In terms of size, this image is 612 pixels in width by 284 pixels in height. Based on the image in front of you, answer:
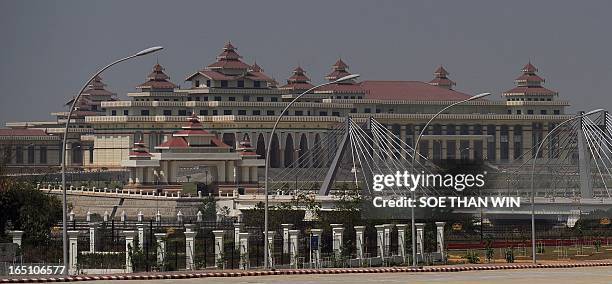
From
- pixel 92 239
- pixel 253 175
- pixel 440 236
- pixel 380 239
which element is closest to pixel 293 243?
pixel 380 239

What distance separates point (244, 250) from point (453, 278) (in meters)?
12.9

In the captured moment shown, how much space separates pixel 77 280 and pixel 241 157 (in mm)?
→ 106275

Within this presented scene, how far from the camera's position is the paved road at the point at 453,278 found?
218 ft

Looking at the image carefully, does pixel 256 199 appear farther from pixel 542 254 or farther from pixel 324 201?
pixel 542 254

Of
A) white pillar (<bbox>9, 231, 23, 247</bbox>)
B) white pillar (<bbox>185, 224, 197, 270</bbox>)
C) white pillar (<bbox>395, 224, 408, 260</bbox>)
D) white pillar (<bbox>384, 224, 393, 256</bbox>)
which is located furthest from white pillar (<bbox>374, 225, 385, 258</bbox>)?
white pillar (<bbox>9, 231, 23, 247</bbox>)

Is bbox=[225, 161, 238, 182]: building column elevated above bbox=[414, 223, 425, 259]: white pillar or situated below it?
above

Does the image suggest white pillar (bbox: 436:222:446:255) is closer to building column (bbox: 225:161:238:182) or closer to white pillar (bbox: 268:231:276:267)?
white pillar (bbox: 268:231:276:267)

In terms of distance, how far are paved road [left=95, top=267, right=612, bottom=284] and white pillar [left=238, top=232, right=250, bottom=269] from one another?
807cm

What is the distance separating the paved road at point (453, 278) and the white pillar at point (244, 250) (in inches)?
318

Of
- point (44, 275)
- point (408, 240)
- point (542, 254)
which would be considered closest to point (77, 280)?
point (44, 275)

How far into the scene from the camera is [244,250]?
266 feet

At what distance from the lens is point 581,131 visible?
145 m

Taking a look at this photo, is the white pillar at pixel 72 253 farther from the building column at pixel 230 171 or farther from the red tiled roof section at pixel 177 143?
the building column at pixel 230 171

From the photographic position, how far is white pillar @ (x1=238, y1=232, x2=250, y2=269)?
79.4 m
